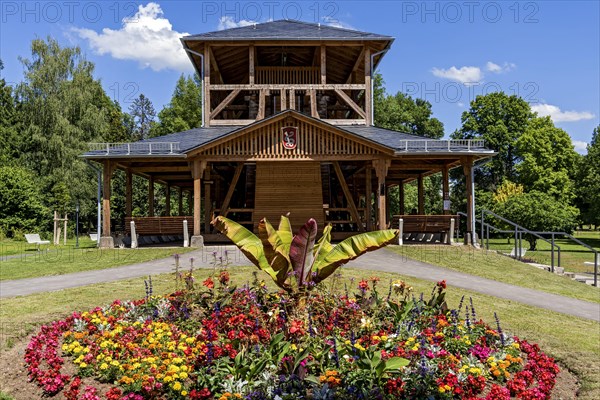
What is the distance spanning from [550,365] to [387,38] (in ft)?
70.6

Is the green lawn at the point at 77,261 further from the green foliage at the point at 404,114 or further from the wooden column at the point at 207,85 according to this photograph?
the green foliage at the point at 404,114

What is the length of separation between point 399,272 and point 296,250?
26.9 ft

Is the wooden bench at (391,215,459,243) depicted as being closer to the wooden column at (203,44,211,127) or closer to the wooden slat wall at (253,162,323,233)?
the wooden slat wall at (253,162,323,233)

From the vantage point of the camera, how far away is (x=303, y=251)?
7133 mm

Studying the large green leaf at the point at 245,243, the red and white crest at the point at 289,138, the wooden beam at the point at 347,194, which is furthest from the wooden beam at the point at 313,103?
the large green leaf at the point at 245,243

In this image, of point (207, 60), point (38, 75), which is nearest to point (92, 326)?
point (207, 60)

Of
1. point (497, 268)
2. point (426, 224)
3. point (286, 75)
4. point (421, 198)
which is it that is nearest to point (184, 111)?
point (286, 75)

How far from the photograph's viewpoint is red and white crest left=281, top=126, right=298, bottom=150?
2102 centimetres

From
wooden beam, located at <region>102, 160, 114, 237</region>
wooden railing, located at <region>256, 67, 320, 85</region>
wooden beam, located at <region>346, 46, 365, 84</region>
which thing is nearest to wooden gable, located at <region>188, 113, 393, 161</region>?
wooden beam, located at <region>102, 160, 114, 237</region>

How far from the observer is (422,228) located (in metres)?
22.0

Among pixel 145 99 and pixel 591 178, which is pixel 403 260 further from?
pixel 145 99

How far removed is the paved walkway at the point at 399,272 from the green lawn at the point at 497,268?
0.81 meters

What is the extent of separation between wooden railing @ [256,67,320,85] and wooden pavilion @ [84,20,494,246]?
2.1 inches

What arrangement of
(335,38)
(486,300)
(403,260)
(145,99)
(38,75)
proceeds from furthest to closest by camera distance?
(145,99)
(38,75)
(335,38)
(403,260)
(486,300)
